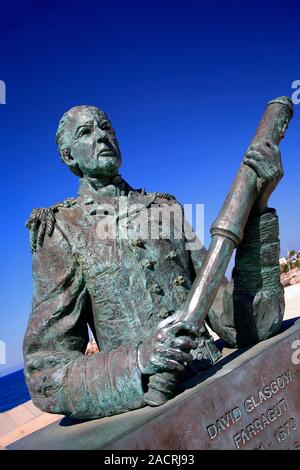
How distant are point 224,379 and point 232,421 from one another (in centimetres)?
24

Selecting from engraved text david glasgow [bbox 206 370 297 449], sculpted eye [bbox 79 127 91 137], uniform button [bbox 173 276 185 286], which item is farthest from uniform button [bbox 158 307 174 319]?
→ sculpted eye [bbox 79 127 91 137]

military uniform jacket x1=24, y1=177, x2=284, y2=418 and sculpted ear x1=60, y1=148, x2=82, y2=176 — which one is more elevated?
sculpted ear x1=60, y1=148, x2=82, y2=176

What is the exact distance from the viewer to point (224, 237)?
3.11 meters

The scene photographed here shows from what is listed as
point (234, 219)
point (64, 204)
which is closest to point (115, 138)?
point (64, 204)

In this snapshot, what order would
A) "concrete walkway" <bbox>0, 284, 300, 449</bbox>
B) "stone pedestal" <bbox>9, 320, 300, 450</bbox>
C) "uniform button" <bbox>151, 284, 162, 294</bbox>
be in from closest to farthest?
"stone pedestal" <bbox>9, 320, 300, 450</bbox> → "uniform button" <bbox>151, 284, 162, 294</bbox> → "concrete walkway" <bbox>0, 284, 300, 449</bbox>

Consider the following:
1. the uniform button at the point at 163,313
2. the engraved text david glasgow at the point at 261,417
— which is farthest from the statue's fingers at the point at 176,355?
the uniform button at the point at 163,313

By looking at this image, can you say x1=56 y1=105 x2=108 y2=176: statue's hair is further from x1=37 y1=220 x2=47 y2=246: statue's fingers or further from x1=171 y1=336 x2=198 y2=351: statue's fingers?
x1=171 y1=336 x2=198 y2=351: statue's fingers

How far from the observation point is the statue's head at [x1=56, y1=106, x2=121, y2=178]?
11.9ft

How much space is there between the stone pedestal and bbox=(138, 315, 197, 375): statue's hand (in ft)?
0.66

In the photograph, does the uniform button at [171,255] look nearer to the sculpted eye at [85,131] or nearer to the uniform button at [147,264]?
the uniform button at [147,264]

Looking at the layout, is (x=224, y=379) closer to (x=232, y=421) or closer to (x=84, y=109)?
(x=232, y=421)

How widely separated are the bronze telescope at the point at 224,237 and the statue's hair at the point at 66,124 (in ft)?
4.12

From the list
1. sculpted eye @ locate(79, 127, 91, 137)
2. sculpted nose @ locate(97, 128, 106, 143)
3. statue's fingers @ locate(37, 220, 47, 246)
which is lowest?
statue's fingers @ locate(37, 220, 47, 246)

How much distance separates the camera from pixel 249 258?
3.42m
